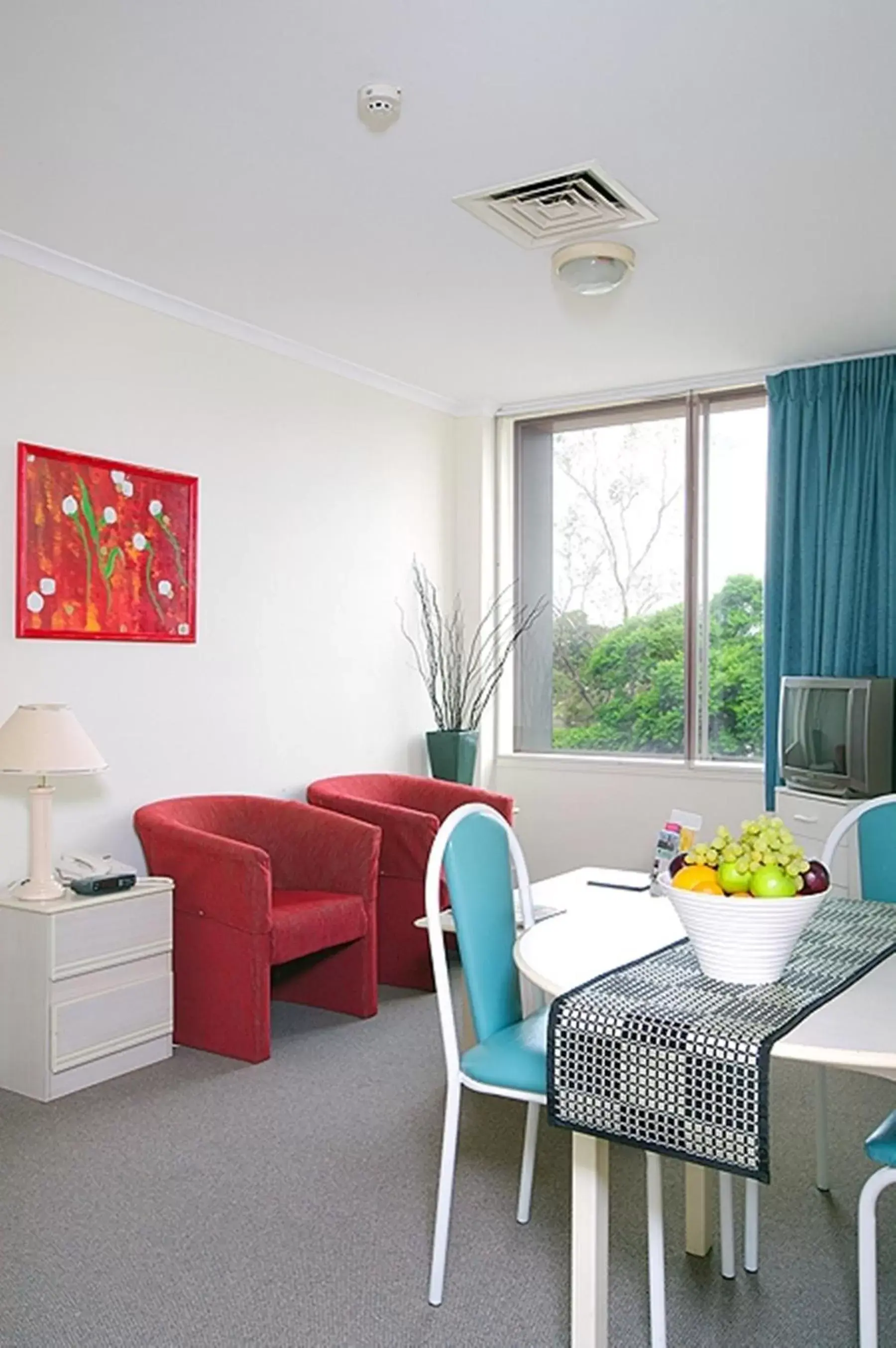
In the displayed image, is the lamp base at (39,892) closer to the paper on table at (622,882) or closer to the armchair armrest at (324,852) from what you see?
the armchair armrest at (324,852)

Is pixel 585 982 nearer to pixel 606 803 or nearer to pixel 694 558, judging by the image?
pixel 606 803

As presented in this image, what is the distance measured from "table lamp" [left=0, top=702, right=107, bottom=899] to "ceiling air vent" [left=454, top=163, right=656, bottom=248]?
2.00 m

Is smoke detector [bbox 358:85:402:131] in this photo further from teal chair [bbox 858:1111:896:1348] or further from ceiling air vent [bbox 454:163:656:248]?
teal chair [bbox 858:1111:896:1348]

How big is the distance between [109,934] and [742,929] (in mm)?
2340

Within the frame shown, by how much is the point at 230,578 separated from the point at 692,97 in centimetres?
258

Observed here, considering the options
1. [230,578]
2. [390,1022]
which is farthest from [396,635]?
[390,1022]

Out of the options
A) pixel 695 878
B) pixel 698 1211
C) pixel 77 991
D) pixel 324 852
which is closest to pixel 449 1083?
pixel 698 1211

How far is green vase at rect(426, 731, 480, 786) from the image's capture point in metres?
5.55

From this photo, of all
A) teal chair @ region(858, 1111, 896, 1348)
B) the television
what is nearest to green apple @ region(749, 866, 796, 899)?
teal chair @ region(858, 1111, 896, 1348)

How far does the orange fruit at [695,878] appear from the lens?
189cm

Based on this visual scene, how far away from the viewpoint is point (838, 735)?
463 cm

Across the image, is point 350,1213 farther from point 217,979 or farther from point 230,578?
point 230,578

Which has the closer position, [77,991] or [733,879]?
[733,879]

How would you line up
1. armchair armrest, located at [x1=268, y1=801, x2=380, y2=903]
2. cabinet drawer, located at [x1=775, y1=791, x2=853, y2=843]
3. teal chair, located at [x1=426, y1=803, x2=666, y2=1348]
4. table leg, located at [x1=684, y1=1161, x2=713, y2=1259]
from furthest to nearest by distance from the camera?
cabinet drawer, located at [x1=775, y1=791, x2=853, y2=843]
armchair armrest, located at [x1=268, y1=801, x2=380, y2=903]
table leg, located at [x1=684, y1=1161, x2=713, y2=1259]
teal chair, located at [x1=426, y1=803, x2=666, y2=1348]
